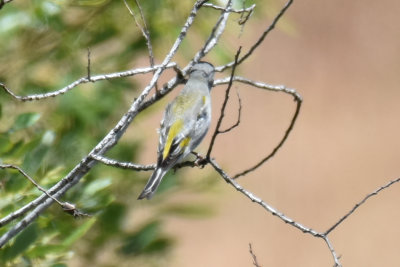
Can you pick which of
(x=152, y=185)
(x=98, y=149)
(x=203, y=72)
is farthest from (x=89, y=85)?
(x=98, y=149)

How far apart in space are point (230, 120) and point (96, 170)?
7.13ft

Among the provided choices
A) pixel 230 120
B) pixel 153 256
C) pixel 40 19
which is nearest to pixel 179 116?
pixel 40 19


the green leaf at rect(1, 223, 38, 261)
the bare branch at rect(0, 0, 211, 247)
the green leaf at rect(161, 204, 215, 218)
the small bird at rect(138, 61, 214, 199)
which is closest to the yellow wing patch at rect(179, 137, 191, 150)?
the small bird at rect(138, 61, 214, 199)

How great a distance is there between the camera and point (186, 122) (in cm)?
280

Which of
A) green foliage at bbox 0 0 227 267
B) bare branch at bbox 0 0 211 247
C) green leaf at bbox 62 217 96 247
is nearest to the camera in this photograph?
bare branch at bbox 0 0 211 247

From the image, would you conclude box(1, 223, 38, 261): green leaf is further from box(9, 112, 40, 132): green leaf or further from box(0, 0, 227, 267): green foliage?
box(0, 0, 227, 267): green foliage

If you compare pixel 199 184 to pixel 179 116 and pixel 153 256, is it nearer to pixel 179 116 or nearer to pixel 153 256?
pixel 153 256

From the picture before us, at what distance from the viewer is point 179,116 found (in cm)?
283

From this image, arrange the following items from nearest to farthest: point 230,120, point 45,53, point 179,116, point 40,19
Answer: point 179,116
point 40,19
point 45,53
point 230,120

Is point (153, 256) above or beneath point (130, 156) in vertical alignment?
beneath

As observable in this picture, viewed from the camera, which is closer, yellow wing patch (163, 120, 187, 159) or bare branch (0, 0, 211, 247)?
bare branch (0, 0, 211, 247)

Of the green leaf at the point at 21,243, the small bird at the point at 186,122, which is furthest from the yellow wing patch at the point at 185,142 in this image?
the green leaf at the point at 21,243

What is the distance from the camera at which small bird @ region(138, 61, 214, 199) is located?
261 centimetres

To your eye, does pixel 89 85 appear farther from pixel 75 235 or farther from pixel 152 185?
pixel 152 185
